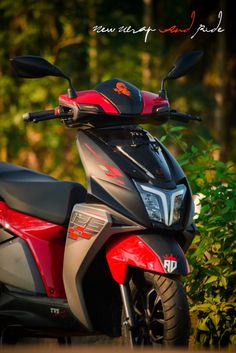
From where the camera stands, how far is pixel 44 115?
622cm

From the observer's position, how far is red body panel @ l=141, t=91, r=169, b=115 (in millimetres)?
6203

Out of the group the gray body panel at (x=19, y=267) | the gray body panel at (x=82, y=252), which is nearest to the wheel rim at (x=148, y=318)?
the gray body panel at (x=82, y=252)

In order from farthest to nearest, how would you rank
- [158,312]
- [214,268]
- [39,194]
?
[214,268], [39,194], [158,312]

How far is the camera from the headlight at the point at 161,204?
5.83 metres

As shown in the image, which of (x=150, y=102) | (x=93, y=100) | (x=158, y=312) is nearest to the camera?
(x=158, y=312)

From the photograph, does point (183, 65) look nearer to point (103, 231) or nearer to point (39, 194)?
point (39, 194)

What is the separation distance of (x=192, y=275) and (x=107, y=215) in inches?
66.6

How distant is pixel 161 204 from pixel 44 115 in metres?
0.83

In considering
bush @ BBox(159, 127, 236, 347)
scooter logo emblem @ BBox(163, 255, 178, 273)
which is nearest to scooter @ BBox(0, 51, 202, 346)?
scooter logo emblem @ BBox(163, 255, 178, 273)

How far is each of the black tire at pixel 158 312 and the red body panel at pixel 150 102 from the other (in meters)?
0.86

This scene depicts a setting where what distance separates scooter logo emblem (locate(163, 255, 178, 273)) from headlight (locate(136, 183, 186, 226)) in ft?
0.59

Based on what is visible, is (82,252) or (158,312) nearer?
(158,312)

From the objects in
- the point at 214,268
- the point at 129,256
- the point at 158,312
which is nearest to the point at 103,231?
the point at 129,256

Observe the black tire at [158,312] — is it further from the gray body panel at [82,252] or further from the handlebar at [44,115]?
the handlebar at [44,115]
